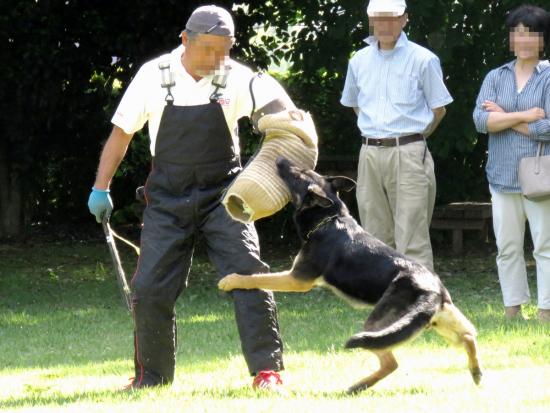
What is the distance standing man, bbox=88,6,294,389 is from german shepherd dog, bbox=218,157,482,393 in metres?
0.27

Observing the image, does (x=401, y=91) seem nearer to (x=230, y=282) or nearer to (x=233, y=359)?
(x=233, y=359)

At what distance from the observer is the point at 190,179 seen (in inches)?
227

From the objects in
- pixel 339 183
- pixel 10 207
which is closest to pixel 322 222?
pixel 339 183

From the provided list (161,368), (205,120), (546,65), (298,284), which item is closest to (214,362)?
(161,368)

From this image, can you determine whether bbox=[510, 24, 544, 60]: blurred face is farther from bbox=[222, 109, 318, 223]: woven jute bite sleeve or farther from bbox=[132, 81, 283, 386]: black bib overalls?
bbox=[132, 81, 283, 386]: black bib overalls

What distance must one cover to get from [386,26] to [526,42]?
40.4 inches

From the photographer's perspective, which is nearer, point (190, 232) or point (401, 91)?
point (190, 232)

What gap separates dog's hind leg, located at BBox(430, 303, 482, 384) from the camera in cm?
550

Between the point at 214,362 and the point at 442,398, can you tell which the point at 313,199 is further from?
the point at 214,362

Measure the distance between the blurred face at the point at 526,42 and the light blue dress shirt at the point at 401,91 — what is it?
668 millimetres

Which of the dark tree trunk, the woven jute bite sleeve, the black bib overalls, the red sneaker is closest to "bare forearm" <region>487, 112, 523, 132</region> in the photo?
the woven jute bite sleeve

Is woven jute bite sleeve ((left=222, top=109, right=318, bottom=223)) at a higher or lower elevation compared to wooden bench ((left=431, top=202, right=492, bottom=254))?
higher

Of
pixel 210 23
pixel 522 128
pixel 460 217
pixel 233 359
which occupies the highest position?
pixel 210 23

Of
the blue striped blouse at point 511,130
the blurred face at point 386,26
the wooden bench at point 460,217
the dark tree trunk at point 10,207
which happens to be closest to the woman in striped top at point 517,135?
the blue striped blouse at point 511,130
